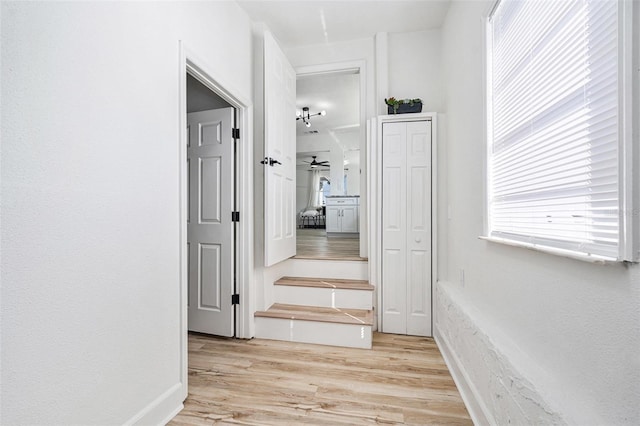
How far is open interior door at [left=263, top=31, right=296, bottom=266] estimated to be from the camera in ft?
8.13

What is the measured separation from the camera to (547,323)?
104 cm

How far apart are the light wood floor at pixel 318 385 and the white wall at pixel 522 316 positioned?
247 millimetres

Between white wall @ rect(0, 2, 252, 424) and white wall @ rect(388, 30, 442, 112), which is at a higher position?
white wall @ rect(388, 30, 442, 112)

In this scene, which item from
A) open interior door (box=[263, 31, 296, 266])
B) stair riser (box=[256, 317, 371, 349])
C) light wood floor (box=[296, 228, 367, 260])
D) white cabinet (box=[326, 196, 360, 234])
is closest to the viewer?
stair riser (box=[256, 317, 371, 349])

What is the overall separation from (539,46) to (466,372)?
1677 mm

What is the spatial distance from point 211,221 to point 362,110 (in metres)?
1.88

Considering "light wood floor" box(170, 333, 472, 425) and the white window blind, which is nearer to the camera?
the white window blind

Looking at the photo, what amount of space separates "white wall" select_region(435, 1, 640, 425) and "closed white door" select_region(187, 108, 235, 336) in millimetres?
1870

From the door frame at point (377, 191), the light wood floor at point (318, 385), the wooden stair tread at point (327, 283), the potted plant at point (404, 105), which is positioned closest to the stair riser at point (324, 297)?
the wooden stair tread at point (327, 283)

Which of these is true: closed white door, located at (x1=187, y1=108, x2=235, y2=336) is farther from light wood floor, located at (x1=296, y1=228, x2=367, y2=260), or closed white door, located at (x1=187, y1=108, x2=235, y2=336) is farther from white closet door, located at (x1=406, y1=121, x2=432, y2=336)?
white closet door, located at (x1=406, y1=121, x2=432, y2=336)

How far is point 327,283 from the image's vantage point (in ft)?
9.41

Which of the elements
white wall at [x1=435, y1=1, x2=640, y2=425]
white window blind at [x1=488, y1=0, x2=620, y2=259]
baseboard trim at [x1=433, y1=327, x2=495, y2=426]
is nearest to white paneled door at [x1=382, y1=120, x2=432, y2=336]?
white wall at [x1=435, y1=1, x2=640, y2=425]

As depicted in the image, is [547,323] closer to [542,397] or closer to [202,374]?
[542,397]

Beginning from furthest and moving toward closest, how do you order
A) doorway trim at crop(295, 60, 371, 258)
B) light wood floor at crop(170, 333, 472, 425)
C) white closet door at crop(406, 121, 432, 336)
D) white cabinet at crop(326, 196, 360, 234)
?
white cabinet at crop(326, 196, 360, 234) < doorway trim at crop(295, 60, 371, 258) < white closet door at crop(406, 121, 432, 336) < light wood floor at crop(170, 333, 472, 425)
